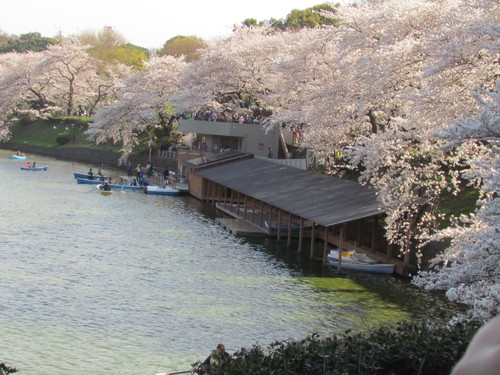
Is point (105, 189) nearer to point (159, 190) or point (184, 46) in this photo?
point (159, 190)

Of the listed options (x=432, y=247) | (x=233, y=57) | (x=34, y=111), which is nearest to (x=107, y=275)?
(x=432, y=247)

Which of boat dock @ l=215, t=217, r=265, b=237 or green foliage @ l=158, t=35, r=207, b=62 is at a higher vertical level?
green foliage @ l=158, t=35, r=207, b=62

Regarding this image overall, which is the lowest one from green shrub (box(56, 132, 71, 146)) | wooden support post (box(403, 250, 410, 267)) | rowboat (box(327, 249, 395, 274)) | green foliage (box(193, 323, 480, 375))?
rowboat (box(327, 249, 395, 274))

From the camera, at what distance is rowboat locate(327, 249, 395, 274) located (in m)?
25.3

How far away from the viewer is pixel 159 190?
161 feet

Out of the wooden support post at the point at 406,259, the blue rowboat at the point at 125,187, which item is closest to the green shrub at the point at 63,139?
the blue rowboat at the point at 125,187

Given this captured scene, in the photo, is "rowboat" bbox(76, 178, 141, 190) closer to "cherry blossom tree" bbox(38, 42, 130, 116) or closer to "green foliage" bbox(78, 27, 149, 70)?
"green foliage" bbox(78, 27, 149, 70)

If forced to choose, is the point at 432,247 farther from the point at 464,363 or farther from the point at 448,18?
the point at 464,363

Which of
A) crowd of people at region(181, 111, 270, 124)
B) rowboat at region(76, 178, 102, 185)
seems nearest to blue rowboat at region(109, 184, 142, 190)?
rowboat at region(76, 178, 102, 185)

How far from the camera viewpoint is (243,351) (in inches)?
352

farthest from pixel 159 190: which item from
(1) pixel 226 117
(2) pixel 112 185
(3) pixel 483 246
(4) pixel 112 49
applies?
(4) pixel 112 49

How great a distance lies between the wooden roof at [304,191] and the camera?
2642 centimetres

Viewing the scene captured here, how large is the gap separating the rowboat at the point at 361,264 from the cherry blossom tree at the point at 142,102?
39.8 metres

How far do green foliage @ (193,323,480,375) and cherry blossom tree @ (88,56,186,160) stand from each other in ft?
182
